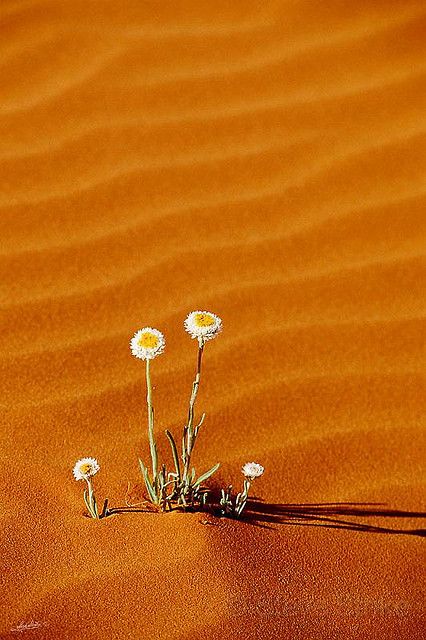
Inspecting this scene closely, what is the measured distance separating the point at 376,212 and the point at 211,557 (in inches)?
68.0

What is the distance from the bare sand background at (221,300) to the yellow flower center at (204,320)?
0.48m

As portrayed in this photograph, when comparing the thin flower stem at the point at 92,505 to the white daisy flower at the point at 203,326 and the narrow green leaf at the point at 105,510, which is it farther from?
the white daisy flower at the point at 203,326

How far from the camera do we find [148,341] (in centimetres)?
200

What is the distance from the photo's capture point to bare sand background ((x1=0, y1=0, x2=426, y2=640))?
195 cm

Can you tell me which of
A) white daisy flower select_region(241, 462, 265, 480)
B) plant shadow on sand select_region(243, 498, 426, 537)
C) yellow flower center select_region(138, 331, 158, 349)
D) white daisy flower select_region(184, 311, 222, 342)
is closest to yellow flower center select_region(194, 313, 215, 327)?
white daisy flower select_region(184, 311, 222, 342)

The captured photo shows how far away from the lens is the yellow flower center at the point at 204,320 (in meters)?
2.02

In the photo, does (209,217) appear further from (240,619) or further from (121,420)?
(240,619)

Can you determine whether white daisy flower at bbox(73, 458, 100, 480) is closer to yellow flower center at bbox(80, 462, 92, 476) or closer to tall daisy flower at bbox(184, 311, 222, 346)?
yellow flower center at bbox(80, 462, 92, 476)

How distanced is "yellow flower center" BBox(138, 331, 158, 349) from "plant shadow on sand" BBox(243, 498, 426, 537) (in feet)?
1.71

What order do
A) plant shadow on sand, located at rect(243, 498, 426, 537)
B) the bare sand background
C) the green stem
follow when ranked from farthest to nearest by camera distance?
plant shadow on sand, located at rect(243, 498, 426, 537) < the green stem < the bare sand background

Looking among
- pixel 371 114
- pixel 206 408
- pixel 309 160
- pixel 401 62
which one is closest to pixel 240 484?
pixel 206 408

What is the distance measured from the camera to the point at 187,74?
3686mm

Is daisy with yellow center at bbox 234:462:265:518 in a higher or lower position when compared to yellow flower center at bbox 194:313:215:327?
lower

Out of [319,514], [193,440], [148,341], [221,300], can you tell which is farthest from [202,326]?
[221,300]
